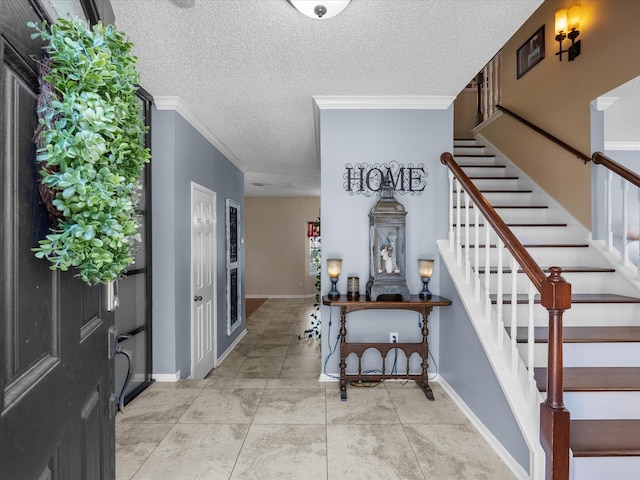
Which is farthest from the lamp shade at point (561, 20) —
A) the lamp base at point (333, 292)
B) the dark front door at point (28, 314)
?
the dark front door at point (28, 314)

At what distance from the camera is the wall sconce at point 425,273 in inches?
109

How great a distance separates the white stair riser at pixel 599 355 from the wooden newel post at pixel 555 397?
47 centimetres

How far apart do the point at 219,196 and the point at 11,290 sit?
375 centimetres

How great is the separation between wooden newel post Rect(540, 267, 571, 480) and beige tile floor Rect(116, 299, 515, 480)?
336mm

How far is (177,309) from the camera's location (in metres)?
3.01

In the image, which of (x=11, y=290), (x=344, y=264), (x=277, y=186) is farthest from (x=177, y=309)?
(x=277, y=186)

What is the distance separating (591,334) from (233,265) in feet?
13.2

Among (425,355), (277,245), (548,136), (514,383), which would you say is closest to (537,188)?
(548,136)

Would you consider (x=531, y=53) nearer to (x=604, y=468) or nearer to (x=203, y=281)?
(x=604, y=468)

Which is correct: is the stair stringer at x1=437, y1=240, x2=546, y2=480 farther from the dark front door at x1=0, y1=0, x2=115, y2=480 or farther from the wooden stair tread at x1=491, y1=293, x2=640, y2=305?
the dark front door at x1=0, y1=0, x2=115, y2=480

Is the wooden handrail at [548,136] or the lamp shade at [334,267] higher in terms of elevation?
the wooden handrail at [548,136]

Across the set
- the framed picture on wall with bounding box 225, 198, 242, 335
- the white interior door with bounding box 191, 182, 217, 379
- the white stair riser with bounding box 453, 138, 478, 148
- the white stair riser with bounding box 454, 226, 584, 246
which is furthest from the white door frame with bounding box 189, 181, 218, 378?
the white stair riser with bounding box 453, 138, 478, 148

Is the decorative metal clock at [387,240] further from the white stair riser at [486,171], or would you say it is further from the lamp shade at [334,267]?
the white stair riser at [486,171]

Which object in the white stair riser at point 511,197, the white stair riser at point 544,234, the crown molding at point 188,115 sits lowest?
the white stair riser at point 544,234
